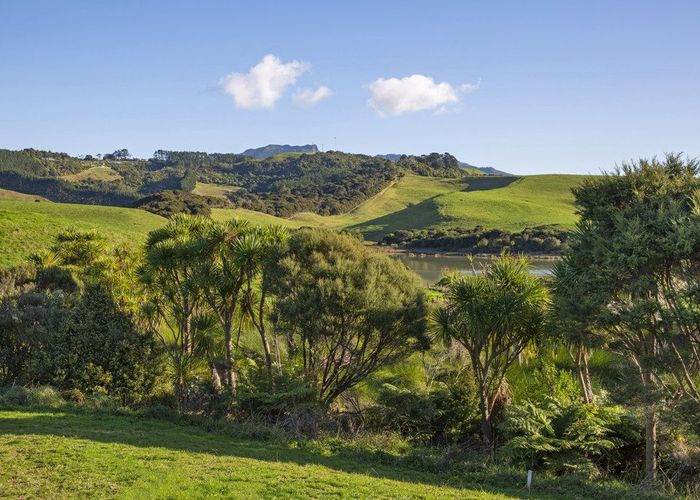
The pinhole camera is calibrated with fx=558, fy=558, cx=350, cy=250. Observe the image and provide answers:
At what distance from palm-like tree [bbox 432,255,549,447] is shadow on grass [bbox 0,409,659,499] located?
2840mm

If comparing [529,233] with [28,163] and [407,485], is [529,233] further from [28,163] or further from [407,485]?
[28,163]

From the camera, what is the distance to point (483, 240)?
96.6 meters

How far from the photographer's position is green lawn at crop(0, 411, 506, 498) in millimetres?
9273

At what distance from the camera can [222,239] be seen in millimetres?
16859

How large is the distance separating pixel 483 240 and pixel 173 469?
3560 inches

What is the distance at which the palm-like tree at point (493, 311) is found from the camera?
44.1 ft

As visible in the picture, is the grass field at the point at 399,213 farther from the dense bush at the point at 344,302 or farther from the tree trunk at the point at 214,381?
the dense bush at the point at 344,302

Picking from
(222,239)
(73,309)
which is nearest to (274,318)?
(222,239)

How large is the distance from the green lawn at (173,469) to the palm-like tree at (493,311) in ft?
12.3

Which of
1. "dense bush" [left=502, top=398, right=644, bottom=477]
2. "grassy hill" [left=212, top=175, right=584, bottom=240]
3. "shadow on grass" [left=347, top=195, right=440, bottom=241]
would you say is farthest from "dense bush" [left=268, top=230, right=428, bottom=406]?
"shadow on grass" [left=347, top=195, right=440, bottom=241]

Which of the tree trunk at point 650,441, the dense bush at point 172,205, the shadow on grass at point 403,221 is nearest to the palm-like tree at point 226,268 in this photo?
the tree trunk at point 650,441

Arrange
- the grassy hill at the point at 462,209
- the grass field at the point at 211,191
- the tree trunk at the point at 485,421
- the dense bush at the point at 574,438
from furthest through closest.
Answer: the grass field at the point at 211,191 → the grassy hill at the point at 462,209 → the tree trunk at the point at 485,421 → the dense bush at the point at 574,438

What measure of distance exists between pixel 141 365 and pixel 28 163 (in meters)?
203

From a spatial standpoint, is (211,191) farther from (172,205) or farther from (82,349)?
(82,349)
